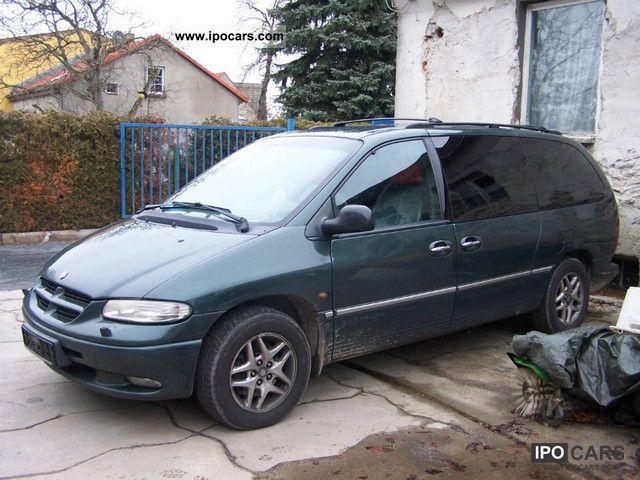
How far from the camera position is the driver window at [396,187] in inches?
163

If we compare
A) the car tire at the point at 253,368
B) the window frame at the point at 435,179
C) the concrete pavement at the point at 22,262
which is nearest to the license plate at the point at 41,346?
the car tire at the point at 253,368

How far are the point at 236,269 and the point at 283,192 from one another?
0.82 metres

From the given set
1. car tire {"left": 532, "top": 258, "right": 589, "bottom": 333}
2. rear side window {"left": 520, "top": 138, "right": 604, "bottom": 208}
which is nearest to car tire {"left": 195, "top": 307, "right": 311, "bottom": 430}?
car tire {"left": 532, "top": 258, "right": 589, "bottom": 333}

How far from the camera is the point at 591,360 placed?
372 centimetres

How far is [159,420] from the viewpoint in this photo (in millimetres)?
3764

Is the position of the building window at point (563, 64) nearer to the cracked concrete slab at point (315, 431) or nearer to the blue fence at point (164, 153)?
the blue fence at point (164, 153)

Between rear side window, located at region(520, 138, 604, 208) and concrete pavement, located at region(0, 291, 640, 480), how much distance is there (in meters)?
1.64

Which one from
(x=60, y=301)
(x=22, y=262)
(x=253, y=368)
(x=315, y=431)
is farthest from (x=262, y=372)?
(x=22, y=262)

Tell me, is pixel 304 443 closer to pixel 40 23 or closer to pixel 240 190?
pixel 240 190

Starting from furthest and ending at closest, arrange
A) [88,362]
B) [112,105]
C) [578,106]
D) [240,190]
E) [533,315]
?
1. [112,105]
2. [578,106]
3. [533,315]
4. [240,190]
5. [88,362]

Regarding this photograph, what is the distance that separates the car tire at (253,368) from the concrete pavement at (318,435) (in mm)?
131

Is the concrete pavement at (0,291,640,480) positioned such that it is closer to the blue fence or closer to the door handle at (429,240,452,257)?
the door handle at (429,240,452,257)

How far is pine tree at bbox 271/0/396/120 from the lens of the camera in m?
16.6

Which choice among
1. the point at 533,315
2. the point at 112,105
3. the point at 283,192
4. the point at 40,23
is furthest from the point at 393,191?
the point at 112,105
